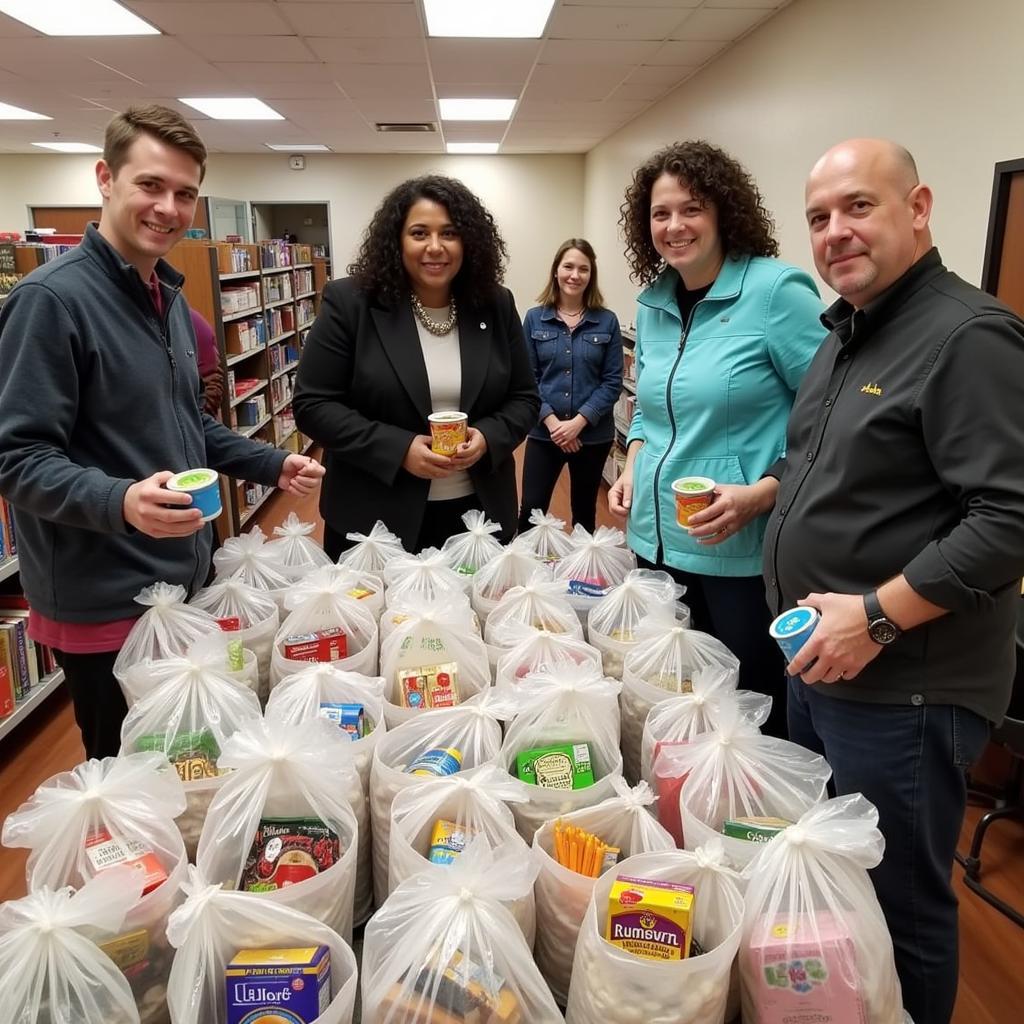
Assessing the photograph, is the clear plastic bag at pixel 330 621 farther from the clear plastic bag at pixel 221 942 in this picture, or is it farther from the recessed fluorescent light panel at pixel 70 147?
the recessed fluorescent light panel at pixel 70 147

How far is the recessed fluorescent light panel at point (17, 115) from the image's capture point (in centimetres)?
761

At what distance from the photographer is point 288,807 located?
1.03 meters

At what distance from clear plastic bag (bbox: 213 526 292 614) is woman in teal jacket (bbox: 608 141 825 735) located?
2.87 feet

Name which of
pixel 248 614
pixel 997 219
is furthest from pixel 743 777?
pixel 997 219

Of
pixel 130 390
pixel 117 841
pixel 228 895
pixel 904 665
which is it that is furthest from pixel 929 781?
pixel 130 390

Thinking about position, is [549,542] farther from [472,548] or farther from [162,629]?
[162,629]

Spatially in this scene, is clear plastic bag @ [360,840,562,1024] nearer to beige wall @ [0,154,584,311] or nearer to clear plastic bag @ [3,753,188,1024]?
clear plastic bag @ [3,753,188,1024]

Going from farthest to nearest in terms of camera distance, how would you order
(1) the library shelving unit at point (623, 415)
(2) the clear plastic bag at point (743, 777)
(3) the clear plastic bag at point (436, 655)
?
(1) the library shelving unit at point (623, 415), (3) the clear plastic bag at point (436, 655), (2) the clear plastic bag at point (743, 777)

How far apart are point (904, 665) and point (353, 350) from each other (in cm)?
153

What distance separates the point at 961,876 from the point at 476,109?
23.7 ft

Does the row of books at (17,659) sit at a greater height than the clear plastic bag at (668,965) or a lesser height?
lesser

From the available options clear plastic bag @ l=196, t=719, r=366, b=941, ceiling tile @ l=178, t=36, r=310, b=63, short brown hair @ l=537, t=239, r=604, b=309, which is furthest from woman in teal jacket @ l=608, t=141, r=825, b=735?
ceiling tile @ l=178, t=36, r=310, b=63

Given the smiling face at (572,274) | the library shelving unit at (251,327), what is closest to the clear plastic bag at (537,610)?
the smiling face at (572,274)

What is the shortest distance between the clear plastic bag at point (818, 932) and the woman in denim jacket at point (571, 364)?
11.7 feet
